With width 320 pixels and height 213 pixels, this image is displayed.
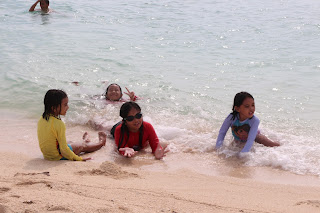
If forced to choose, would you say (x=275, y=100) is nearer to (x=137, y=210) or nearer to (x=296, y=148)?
(x=296, y=148)

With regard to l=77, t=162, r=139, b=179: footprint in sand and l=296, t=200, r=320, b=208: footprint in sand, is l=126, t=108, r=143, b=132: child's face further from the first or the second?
l=296, t=200, r=320, b=208: footprint in sand

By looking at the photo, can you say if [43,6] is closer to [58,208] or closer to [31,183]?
[31,183]

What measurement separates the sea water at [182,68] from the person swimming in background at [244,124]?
20cm

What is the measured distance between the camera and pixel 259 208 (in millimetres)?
3473

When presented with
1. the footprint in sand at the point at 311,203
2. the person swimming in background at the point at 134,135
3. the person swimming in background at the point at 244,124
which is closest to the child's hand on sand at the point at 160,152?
the person swimming in background at the point at 134,135

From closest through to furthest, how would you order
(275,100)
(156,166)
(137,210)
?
(137,210) < (156,166) < (275,100)

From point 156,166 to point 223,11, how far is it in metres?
13.5

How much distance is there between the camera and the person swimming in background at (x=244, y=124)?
18.3 feet

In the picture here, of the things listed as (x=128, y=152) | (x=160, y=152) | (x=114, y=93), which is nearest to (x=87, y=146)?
(x=128, y=152)

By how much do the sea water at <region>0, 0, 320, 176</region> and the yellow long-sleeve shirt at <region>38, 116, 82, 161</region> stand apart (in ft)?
5.23

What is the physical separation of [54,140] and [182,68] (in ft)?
19.2

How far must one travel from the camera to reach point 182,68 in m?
10.3

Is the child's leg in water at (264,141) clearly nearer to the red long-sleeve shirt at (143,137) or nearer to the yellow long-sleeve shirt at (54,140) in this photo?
the red long-sleeve shirt at (143,137)

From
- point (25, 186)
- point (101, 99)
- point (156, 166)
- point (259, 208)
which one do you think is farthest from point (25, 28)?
point (259, 208)
